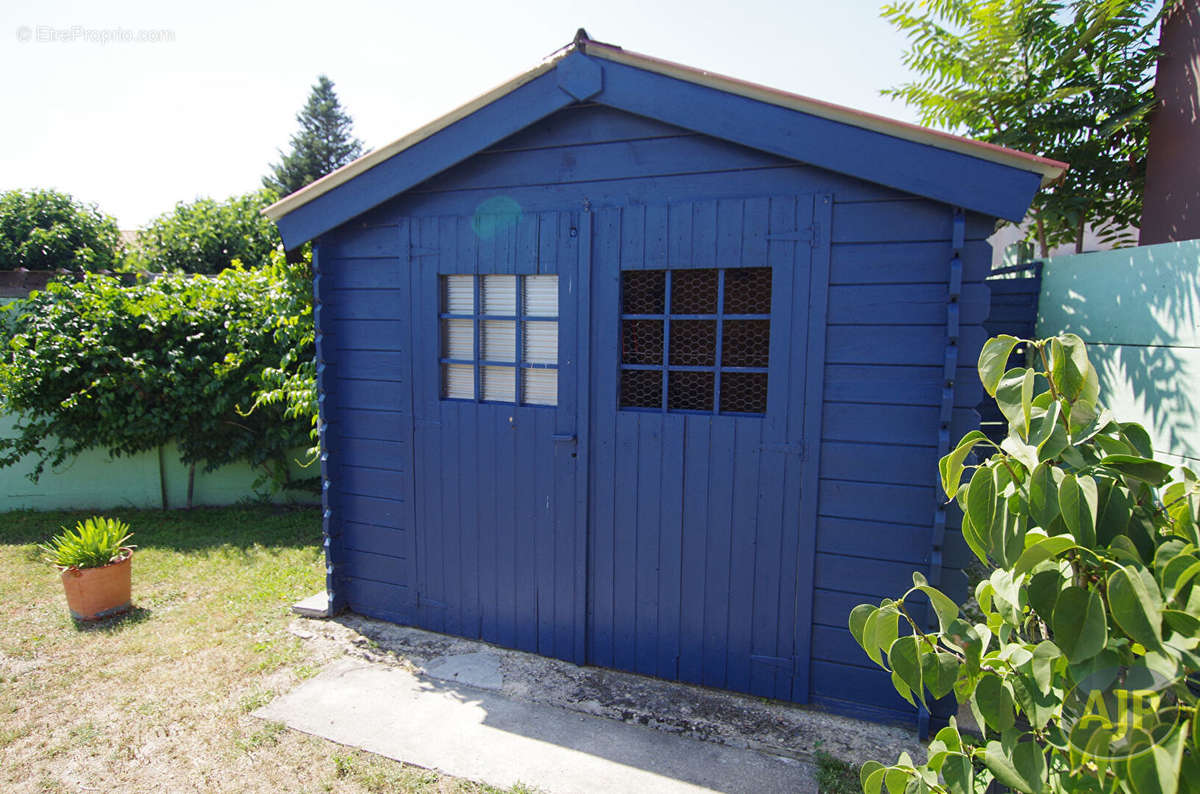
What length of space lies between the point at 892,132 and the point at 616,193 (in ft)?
4.18

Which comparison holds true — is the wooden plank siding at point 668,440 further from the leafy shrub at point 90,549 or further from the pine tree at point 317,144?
the pine tree at point 317,144

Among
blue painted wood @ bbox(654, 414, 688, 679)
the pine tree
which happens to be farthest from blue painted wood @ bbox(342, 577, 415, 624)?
the pine tree

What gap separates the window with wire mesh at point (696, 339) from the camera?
3133 mm

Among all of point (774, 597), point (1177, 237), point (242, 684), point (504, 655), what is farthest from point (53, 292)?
point (1177, 237)

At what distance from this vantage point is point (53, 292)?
6.21 meters

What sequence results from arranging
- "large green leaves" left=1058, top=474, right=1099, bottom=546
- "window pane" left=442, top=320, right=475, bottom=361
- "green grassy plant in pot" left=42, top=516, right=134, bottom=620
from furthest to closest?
"green grassy plant in pot" left=42, top=516, right=134, bottom=620 → "window pane" left=442, top=320, right=475, bottom=361 → "large green leaves" left=1058, top=474, right=1099, bottom=546

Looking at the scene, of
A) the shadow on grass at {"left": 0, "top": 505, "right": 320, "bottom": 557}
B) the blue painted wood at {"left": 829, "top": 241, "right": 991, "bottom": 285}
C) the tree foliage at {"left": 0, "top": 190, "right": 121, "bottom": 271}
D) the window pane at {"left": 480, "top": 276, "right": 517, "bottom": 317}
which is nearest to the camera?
the blue painted wood at {"left": 829, "top": 241, "right": 991, "bottom": 285}

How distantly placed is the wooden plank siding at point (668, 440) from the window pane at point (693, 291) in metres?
0.09

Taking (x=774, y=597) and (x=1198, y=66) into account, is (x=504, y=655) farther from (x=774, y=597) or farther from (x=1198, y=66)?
(x=1198, y=66)

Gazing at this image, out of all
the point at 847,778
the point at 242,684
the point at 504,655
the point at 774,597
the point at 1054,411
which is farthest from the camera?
the point at 504,655

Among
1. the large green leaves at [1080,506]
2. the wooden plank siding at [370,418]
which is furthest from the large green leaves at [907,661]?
the wooden plank siding at [370,418]

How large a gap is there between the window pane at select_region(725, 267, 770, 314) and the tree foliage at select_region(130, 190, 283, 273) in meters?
10.8

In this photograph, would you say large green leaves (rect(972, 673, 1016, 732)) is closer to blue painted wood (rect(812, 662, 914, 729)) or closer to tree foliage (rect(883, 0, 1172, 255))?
blue painted wood (rect(812, 662, 914, 729))

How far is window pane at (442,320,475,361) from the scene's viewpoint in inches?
147
